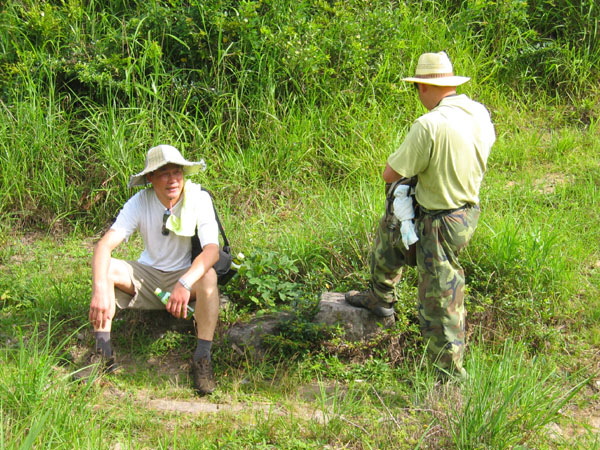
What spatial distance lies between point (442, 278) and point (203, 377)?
160 centimetres

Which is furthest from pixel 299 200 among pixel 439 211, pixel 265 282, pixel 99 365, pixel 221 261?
pixel 99 365

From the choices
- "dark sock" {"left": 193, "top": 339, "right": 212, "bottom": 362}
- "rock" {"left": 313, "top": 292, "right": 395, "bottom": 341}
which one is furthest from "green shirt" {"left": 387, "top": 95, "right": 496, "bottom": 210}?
"dark sock" {"left": 193, "top": 339, "right": 212, "bottom": 362}

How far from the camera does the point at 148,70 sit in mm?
6504

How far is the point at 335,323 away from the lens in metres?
4.38

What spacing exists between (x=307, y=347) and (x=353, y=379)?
0.41 metres

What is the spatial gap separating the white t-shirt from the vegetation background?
532 millimetres

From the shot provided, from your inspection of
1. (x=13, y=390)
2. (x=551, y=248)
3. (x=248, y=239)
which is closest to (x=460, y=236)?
(x=551, y=248)

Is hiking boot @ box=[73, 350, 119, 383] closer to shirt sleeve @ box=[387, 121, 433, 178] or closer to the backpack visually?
the backpack

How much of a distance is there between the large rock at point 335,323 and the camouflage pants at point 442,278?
64cm

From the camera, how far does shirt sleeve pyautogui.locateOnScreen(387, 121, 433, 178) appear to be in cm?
347

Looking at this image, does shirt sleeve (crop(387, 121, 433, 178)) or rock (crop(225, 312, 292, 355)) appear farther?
rock (crop(225, 312, 292, 355))

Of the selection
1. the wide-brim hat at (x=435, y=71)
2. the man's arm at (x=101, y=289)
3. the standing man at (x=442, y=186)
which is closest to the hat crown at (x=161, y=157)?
the man's arm at (x=101, y=289)

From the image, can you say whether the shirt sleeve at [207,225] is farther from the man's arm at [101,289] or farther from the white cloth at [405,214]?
the white cloth at [405,214]

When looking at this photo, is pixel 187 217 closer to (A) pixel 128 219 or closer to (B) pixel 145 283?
(A) pixel 128 219
